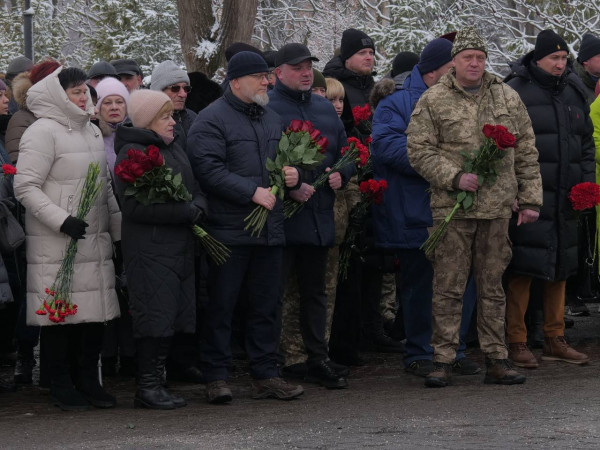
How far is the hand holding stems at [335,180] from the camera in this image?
A: 29.1 ft

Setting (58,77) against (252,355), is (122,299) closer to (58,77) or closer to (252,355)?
(252,355)

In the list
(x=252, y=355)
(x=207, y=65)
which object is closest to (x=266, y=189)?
(x=252, y=355)

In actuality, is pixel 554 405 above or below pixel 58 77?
below

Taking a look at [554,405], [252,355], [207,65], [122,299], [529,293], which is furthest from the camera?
[207,65]

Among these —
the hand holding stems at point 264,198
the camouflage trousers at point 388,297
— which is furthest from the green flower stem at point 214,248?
the camouflage trousers at point 388,297

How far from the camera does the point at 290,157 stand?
8.41 m

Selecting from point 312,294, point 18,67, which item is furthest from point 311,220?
point 18,67

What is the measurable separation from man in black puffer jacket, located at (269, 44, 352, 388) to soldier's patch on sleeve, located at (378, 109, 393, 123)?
0.45 meters

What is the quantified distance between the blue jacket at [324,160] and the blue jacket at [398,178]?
36 cm

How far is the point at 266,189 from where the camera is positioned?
27.2ft

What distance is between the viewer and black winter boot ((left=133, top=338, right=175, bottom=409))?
319 inches

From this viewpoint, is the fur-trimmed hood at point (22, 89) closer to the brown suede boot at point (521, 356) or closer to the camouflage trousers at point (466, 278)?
the camouflage trousers at point (466, 278)

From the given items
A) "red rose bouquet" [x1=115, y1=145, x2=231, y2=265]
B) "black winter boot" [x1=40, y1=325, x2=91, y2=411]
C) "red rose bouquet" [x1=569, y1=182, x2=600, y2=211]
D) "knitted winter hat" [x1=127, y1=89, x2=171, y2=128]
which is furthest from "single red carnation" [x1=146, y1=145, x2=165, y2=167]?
"red rose bouquet" [x1=569, y1=182, x2=600, y2=211]

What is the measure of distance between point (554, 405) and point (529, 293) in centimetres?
243
